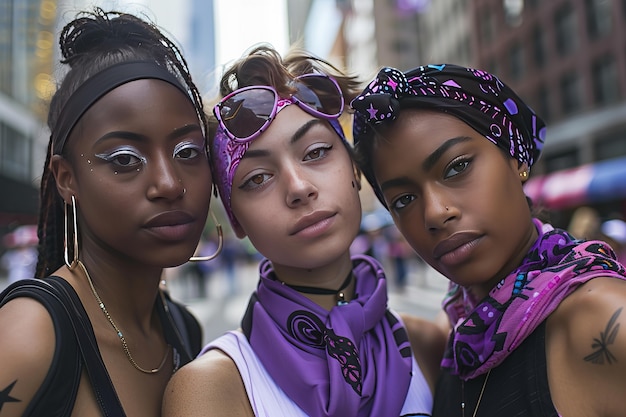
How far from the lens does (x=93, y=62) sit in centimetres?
199

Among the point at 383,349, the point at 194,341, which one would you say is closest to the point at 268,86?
the point at 383,349

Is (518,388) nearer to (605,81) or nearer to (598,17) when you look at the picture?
(605,81)

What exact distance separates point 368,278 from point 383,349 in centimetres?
30

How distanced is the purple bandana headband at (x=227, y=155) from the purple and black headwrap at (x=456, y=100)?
0.88 ft

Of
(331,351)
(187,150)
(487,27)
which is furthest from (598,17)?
(331,351)

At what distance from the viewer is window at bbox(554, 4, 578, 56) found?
2425 cm

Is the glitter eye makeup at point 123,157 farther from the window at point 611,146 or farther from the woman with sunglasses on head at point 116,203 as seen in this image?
the window at point 611,146

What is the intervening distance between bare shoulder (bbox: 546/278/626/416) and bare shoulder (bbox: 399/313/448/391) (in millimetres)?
736

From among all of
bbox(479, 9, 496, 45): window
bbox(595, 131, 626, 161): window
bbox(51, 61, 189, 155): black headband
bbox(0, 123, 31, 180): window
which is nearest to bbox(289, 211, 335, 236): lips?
bbox(51, 61, 189, 155): black headband

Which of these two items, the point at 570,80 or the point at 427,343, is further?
the point at 570,80

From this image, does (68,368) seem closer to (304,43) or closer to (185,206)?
(185,206)

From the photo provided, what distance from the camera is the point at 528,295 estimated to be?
61.8 inches

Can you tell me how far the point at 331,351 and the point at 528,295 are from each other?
0.64m

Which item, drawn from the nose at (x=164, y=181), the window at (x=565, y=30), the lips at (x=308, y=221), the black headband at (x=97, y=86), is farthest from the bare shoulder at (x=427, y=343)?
the window at (x=565, y=30)
